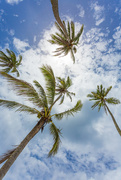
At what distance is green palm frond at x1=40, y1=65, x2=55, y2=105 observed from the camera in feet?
23.0

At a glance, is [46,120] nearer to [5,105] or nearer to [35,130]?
[35,130]

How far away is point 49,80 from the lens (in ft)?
23.8

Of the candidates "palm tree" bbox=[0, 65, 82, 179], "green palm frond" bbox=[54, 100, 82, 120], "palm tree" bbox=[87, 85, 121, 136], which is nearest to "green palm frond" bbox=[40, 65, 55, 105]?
"palm tree" bbox=[0, 65, 82, 179]

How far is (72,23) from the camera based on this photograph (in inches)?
372

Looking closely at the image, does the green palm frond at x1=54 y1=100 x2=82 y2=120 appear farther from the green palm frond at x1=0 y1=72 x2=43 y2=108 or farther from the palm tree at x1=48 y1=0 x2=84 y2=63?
the palm tree at x1=48 y1=0 x2=84 y2=63

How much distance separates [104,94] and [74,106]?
687 cm

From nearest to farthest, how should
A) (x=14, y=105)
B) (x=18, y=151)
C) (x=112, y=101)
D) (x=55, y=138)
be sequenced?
(x=18, y=151), (x=14, y=105), (x=55, y=138), (x=112, y=101)

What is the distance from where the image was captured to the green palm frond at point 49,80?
23.0 feet

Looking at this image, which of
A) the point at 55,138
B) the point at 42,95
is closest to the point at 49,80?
the point at 42,95

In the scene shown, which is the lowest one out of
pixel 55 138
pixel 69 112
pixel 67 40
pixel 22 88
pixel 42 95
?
pixel 55 138

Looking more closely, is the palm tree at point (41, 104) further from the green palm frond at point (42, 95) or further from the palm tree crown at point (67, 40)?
the palm tree crown at point (67, 40)

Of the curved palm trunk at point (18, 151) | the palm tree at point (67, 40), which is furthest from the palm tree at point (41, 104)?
the palm tree at point (67, 40)

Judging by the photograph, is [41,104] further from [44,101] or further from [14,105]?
[14,105]

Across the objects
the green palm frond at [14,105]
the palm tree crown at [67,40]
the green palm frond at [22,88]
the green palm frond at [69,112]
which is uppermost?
the palm tree crown at [67,40]
